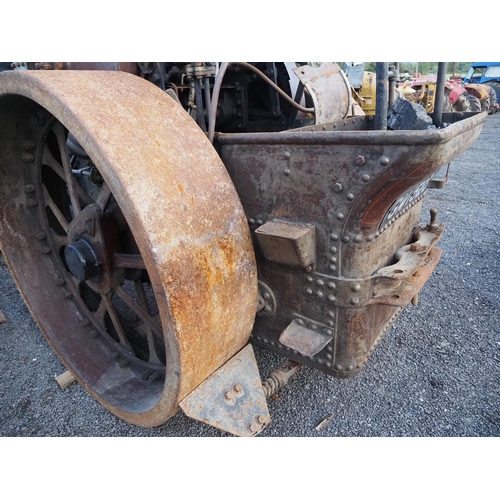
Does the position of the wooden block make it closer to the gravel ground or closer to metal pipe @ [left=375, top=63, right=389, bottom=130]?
the gravel ground

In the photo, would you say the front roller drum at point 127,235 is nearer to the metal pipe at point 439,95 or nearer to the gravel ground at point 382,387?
the gravel ground at point 382,387

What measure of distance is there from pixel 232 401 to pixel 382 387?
90 cm

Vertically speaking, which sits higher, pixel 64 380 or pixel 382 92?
pixel 382 92

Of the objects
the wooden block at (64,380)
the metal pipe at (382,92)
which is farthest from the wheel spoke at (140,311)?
the metal pipe at (382,92)

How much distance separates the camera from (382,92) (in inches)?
66.0

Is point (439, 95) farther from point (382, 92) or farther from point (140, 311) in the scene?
point (140, 311)

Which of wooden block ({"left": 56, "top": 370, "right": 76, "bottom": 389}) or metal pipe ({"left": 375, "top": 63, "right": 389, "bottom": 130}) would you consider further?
wooden block ({"left": 56, "top": 370, "right": 76, "bottom": 389})

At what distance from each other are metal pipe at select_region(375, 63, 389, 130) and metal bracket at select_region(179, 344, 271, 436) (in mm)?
1214

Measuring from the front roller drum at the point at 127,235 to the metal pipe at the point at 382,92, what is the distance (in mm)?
762

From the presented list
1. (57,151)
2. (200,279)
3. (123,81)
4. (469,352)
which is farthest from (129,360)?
(469,352)

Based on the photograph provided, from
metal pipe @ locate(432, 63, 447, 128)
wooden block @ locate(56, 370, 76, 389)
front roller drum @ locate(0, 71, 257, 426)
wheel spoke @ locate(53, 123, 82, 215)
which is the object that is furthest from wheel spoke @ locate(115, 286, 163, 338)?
metal pipe @ locate(432, 63, 447, 128)

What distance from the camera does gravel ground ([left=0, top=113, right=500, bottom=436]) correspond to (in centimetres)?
184

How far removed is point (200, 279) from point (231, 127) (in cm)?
132

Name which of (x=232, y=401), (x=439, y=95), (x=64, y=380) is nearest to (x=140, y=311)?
(x=232, y=401)
